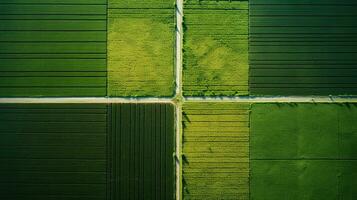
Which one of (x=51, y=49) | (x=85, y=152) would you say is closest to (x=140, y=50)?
(x=51, y=49)

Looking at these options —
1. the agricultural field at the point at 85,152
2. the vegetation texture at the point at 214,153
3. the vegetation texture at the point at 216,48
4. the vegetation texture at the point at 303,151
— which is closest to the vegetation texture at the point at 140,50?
the vegetation texture at the point at 216,48

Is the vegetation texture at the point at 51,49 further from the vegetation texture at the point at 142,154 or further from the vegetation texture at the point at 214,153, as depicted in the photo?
the vegetation texture at the point at 214,153

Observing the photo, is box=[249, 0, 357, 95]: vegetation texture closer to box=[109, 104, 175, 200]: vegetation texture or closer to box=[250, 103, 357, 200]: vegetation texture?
box=[250, 103, 357, 200]: vegetation texture

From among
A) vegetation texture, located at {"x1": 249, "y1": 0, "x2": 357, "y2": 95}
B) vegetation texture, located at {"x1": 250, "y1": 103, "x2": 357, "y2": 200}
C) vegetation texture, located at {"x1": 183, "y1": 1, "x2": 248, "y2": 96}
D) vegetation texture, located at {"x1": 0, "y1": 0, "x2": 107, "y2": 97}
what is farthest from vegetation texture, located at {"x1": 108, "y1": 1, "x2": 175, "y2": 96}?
vegetation texture, located at {"x1": 250, "y1": 103, "x2": 357, "y2": 200}

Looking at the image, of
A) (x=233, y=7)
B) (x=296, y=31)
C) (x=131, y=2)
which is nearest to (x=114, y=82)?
(x=131, y=2)

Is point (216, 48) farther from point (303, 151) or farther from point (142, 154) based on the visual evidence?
point (303, 151)

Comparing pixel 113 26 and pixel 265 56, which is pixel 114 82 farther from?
pixel 265 56

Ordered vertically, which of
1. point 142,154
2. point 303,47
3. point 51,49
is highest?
point 303,47
